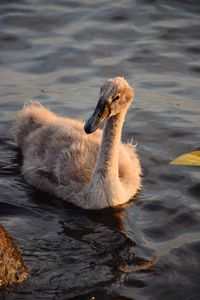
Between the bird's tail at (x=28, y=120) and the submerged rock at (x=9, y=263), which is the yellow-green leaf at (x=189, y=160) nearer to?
the submerged rock at (x=9, y=263)

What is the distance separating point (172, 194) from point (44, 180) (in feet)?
4.50

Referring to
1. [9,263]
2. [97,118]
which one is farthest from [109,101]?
[9,263]

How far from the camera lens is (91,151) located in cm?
869

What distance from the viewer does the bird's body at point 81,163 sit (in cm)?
814

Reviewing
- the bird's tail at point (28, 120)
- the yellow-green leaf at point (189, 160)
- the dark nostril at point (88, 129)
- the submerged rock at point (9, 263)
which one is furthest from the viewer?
the bird's tail at point (28, 120)

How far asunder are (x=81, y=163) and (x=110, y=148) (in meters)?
0.47

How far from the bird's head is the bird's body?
8cm

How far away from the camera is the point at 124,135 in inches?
387

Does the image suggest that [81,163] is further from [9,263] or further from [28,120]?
[9,263]

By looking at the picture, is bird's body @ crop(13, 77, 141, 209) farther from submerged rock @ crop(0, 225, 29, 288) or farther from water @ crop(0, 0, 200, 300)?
submerged rock @ crop(0, 225, 29, 288)

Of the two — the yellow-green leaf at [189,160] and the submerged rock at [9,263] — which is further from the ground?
the yellow-green leaf at [189,160]

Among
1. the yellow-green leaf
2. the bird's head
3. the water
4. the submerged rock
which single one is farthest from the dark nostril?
the yellow-green leaf

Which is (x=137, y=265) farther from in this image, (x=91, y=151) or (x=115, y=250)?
(x=91, y=151)

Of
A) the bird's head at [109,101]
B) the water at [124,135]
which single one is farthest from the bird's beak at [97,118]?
the water at [124,135]
